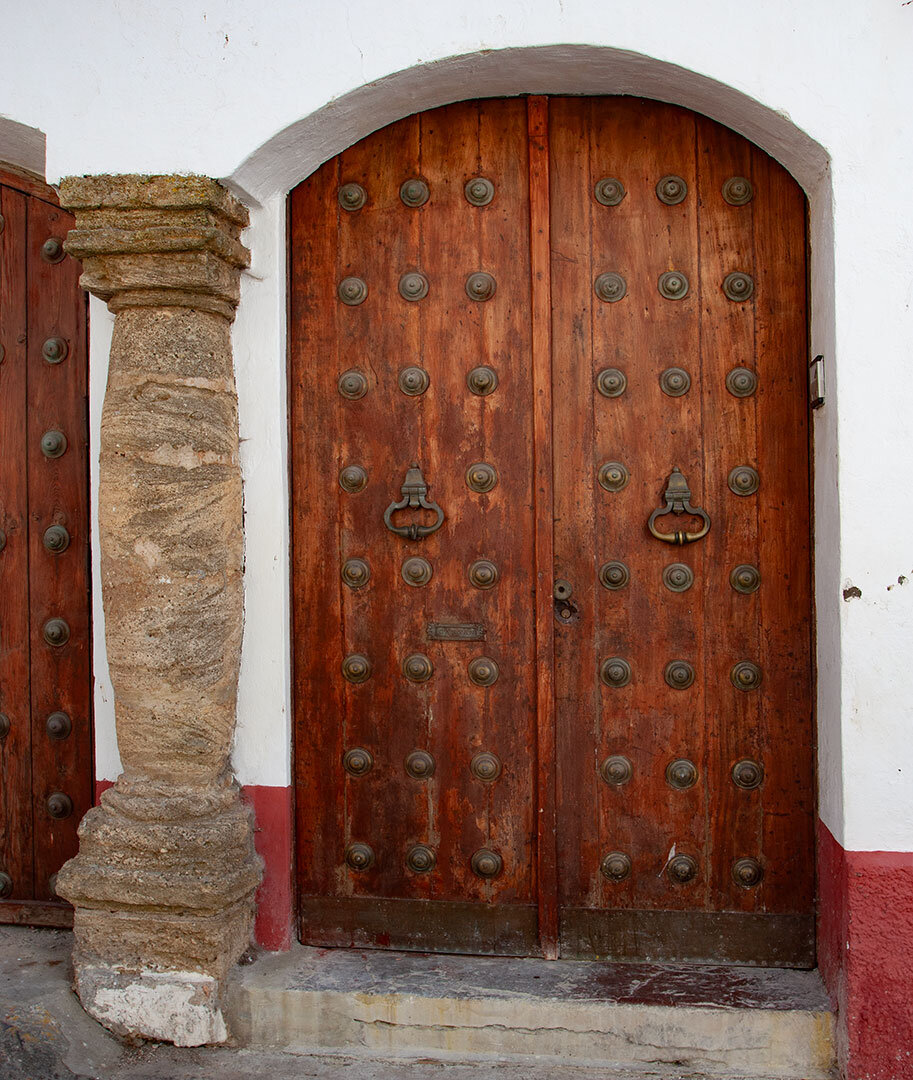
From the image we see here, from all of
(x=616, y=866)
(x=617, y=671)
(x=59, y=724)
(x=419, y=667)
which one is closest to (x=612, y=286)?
(x=617, y=671)

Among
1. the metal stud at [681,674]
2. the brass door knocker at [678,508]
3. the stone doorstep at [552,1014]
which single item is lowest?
the stone doorstep at [552,1014]

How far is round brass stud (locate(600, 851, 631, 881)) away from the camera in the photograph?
104 inches

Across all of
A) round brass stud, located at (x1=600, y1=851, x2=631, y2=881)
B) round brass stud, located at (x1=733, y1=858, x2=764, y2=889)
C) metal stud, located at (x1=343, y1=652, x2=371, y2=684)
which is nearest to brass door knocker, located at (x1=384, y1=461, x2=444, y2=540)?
metal stud, located at (x1=343, y1=652, x2=371, y2=684)

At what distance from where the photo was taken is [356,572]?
272 cm

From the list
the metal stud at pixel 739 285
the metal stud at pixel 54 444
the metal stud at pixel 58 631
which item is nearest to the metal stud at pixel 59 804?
the metal stud at pixel 58 631

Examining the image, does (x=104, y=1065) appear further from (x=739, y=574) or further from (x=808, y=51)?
(x=808, y=51)

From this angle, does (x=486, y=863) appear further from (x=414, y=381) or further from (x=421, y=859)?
(x=414, y=381)

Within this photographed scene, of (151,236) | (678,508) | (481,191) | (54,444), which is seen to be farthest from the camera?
(54,444)

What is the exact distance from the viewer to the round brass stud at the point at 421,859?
2.72m

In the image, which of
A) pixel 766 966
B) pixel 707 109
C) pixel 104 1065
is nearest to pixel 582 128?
pixel 707 109

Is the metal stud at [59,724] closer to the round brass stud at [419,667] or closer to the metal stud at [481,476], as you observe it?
the round brass stud at [419,667]

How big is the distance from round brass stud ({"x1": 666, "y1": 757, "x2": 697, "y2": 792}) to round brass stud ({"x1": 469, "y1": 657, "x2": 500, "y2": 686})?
55 cm

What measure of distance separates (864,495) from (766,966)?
1.34 metres

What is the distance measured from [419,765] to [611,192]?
1.73 meters
